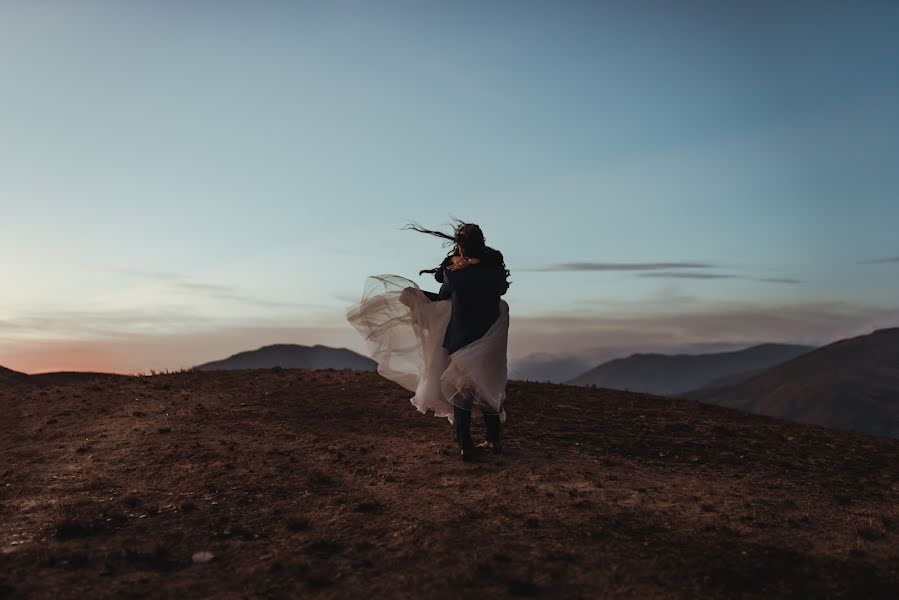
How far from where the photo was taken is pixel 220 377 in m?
19.2

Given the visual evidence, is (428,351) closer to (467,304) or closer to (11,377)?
(467,304)

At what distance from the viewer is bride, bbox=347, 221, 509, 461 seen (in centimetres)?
1023

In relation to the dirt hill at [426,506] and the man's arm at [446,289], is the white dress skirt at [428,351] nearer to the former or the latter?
the man's arm at [446,289]

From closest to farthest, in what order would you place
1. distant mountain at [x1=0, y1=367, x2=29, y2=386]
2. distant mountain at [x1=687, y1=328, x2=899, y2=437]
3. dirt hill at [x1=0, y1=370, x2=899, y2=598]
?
dirt hill at [x1=0, y1=370, x2=899, y2=598], distant mountain at [x1=0, y1=367, x2=29, y2=386], distant mountain at [x1=687, y1=328, x2=899, y2=437]

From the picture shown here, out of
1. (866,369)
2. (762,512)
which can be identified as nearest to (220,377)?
(762,512)

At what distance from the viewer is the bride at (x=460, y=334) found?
403 inches

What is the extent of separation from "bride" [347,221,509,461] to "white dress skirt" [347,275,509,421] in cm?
1

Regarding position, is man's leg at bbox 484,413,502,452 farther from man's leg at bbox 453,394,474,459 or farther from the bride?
man's leg at bbox 453,394,474,459

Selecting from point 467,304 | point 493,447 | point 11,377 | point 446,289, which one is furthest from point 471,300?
point 11,377

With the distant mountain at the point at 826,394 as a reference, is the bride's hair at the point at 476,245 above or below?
above

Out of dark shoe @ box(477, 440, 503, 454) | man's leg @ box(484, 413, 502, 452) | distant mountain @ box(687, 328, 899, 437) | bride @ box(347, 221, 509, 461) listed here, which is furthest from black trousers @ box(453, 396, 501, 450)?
distant mountain @ box(687, 328, 899, 437)

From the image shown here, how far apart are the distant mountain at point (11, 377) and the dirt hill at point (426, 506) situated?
10372 millimetres

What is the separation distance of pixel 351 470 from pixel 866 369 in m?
171

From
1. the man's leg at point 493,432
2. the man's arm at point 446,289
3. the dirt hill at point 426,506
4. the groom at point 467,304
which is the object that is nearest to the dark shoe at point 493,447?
the man's leg at point 493,432
